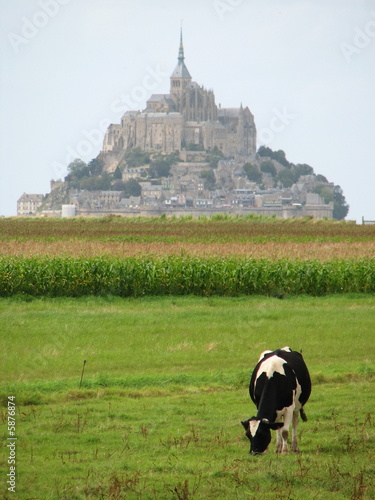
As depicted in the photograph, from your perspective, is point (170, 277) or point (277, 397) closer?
point (277, 397)

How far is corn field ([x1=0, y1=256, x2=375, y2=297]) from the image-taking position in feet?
78.2

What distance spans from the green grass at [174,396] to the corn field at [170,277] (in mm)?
928

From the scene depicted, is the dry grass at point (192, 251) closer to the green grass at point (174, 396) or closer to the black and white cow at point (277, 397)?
the green grass at point (174, 396)

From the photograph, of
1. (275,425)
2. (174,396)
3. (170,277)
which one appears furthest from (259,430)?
(170,277)

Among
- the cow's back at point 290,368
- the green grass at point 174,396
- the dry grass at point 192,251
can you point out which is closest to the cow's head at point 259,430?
the green grass at point 174,396

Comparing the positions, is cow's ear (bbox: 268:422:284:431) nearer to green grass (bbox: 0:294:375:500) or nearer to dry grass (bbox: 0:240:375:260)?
green grass (bbox: 0:294:375:500)

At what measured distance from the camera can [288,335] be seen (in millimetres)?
18016

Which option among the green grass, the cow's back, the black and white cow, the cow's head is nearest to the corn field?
the green grass

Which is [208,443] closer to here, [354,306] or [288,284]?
[354,306]

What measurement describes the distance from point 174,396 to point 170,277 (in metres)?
11.9

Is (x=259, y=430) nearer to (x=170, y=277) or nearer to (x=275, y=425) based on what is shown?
(x=275, y=425)

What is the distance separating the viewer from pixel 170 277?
24.4 meters

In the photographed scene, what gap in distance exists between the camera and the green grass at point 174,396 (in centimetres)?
826

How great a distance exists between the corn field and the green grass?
0.93 metres
